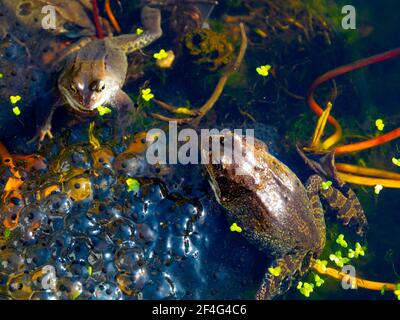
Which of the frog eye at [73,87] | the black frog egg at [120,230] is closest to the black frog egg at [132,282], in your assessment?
the black frog egg at [120,230]

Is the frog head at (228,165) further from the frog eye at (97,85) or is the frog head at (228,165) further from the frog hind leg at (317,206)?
the frog eye at (97,85)

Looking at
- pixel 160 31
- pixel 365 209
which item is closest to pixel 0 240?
pixel 160 31

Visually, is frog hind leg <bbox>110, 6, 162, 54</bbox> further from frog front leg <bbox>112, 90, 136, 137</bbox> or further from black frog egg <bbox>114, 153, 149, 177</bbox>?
black frog egg <bbox>114, 153, 149, 177</bbox>

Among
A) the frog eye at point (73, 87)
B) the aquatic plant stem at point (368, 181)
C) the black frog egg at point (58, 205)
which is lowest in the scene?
the aquatic plant stem at point (368, 181)

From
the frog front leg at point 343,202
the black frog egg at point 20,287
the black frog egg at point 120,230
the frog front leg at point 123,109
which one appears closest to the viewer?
→ the black frog egg at point 20,287

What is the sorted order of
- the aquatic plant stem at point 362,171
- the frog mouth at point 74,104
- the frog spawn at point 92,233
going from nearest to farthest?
the frog spawn at point 92,233, the frog mouth at point 74,104, the aquatic plant stem at point 362,171

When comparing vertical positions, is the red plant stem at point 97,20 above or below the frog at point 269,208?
above

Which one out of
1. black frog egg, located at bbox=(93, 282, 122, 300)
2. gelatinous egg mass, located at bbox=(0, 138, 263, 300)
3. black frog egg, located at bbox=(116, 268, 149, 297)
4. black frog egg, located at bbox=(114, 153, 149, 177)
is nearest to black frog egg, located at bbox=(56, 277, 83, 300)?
gelatinous egg mass, located at bbox=(0, 138, 263, 300)

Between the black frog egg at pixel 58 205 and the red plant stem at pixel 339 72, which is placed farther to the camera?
the red plant stem at pixel 339 72
